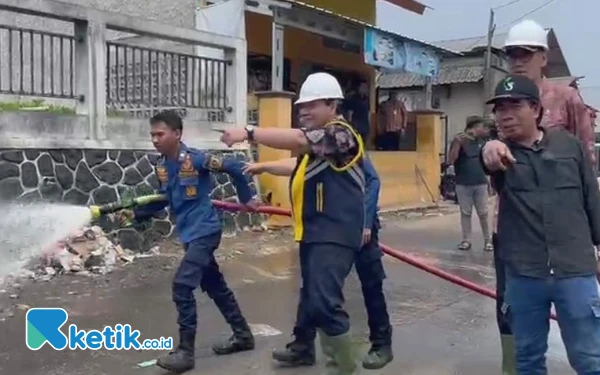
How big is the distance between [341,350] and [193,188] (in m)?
1.44

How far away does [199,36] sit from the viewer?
1013 cm

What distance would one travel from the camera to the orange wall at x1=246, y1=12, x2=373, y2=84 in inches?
582

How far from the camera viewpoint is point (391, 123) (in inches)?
677

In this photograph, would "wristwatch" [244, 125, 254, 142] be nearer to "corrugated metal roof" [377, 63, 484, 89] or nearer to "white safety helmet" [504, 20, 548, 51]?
"white safety helmet" [504, 20, 548, 51]

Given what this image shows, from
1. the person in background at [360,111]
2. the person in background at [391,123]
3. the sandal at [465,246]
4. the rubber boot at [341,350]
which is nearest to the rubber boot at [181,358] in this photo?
the rubber boot at [341,350]

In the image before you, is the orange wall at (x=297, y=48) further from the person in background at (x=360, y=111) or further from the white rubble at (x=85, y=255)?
the white rubble at (x=85, y=255)

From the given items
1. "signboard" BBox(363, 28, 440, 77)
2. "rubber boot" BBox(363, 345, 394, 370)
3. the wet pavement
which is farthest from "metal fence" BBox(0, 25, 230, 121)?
"rubber boot" BBox(363, 345, 394, 370)

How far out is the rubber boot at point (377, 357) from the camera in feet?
15.7

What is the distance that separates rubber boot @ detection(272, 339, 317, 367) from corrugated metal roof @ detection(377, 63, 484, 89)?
19960mm

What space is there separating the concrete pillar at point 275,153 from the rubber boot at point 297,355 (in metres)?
6.41

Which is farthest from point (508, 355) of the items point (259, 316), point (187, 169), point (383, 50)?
point (383, 50)

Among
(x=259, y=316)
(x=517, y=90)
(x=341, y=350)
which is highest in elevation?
(x=517, y=90)

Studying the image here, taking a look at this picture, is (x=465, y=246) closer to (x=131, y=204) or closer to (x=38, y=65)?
(x=38, y=65)

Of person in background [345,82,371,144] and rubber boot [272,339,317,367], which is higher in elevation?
person in background [345,82,371,144]
